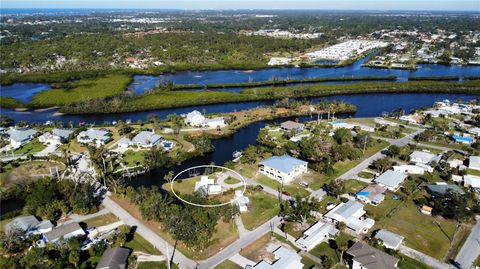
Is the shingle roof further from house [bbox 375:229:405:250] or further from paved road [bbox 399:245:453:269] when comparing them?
paved road [bbox 399:245:453:269]

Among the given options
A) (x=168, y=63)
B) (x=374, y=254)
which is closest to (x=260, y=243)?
(x=374, y=254)

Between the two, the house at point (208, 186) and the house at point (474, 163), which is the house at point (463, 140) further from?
the house at point (208, 186)

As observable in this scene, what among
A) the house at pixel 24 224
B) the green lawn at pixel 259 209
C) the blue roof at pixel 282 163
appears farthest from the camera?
the blue roof at pixel 282 163

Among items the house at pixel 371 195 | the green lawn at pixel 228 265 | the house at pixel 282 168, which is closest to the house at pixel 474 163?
the house at pixel 371 195

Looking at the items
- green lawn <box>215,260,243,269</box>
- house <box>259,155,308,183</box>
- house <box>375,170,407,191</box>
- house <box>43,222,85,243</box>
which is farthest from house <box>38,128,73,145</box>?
house <box>375,170,407,191</box>

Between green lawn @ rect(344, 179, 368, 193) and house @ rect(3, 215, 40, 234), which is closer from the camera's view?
house @ rect(3, 215, 40, 234)

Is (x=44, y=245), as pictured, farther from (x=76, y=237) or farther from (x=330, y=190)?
(x=330, y=190)
